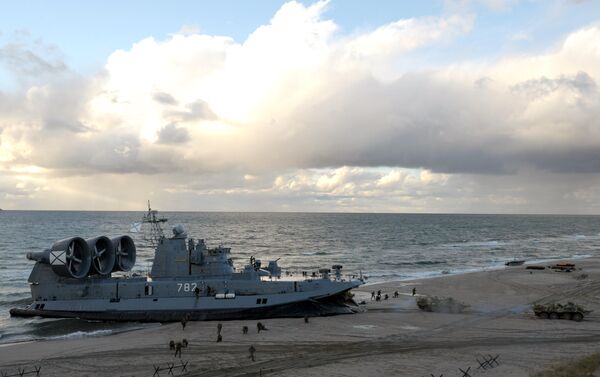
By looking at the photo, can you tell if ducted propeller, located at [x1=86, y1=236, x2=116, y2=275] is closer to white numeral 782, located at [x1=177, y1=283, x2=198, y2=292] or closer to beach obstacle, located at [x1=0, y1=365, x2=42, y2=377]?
white numeral 782, located at [x1=177, y1=283, x2=198, y2=292]

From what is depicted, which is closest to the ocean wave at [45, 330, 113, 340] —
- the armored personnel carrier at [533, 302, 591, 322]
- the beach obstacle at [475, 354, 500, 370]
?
the beach obstacle at [475, 354, 500, 370]

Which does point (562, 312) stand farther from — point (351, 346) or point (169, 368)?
point (169, 368)

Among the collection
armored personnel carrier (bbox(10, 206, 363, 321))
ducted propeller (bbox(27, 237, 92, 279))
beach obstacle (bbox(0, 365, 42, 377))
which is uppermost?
ducted propeller (bbox(27, 237, 92, 279))

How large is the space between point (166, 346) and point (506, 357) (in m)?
19.7

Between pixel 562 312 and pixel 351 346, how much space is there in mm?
18236

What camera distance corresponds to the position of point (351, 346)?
96.9 ft

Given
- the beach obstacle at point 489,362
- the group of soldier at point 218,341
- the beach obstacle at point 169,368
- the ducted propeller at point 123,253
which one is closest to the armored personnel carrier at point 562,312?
the beach obstacle at point 489,362

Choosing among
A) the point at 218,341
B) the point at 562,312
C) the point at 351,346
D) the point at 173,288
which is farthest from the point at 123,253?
the point at 562,312

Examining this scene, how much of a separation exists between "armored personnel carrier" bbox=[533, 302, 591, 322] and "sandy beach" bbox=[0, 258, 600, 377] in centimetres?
82

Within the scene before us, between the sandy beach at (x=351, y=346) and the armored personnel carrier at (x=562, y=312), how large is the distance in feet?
2.70

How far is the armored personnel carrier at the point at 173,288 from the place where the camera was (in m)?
38.2

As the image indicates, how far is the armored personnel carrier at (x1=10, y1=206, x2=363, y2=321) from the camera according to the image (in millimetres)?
38219

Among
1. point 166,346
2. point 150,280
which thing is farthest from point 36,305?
point 166,346

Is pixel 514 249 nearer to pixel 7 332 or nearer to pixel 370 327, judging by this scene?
pixel 370 327
